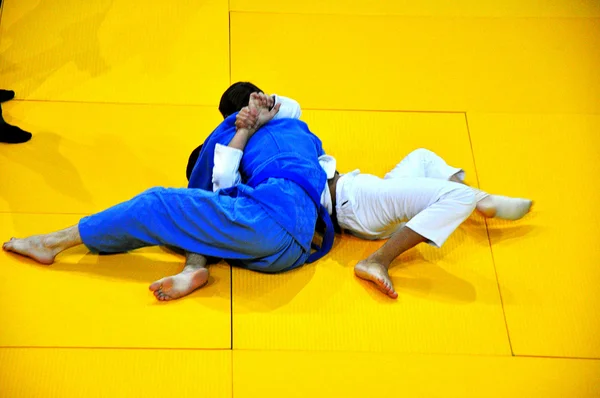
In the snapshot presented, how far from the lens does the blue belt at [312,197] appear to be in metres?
3.10

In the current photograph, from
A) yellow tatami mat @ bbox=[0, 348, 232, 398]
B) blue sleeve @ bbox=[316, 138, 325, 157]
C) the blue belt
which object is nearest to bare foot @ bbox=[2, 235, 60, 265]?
yellow tatami mat @ bbox=[0, 348, 232, 398]

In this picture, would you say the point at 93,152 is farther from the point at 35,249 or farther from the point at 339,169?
the point at 339,169

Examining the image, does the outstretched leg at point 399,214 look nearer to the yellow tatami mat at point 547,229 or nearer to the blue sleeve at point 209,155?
the yellow tatami mat at point 547,229

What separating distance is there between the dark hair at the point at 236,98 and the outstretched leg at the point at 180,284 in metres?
0.71

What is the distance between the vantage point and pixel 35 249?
308 cm

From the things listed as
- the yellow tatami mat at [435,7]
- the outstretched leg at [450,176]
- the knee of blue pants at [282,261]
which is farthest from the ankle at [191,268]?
the yellow tatami mat at [435,7]

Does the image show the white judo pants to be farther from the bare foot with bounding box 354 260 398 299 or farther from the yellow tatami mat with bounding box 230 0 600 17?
the yellow tatami mat with bounding box 230 0 600 17

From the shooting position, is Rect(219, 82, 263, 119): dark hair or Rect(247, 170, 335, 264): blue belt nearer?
Rect(247, 170, 335, 264): blue belt

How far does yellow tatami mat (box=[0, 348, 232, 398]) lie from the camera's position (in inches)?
108

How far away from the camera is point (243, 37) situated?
165 inches

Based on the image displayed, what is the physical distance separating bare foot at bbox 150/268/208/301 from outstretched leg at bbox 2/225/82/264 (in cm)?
38

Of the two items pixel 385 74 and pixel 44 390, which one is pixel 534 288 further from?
pixel 44 390

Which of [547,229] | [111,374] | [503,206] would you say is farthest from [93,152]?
[547,229]

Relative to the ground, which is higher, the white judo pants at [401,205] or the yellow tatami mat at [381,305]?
the white judo pants at [401,205]
